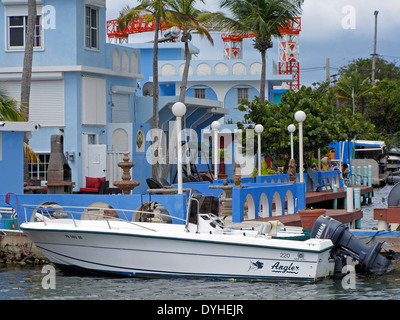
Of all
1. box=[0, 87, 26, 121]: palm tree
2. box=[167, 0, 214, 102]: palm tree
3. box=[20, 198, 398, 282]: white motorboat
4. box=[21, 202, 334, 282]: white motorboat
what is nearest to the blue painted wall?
box=[0, 87, 26, 121]: palm tree

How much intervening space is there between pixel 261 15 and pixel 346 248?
78.3 ft

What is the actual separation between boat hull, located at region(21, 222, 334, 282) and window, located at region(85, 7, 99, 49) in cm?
1496

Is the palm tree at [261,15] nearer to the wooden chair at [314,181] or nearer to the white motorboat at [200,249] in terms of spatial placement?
the wooden chair at [314,181]

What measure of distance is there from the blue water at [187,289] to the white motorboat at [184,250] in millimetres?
220

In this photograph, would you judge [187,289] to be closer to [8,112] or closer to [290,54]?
[8,112]

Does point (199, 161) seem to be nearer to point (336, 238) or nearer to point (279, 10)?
point (279, 10)

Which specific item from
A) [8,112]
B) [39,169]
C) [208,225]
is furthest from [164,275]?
[39,169]

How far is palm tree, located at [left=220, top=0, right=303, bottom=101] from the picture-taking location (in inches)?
1503

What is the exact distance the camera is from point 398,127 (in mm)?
72188

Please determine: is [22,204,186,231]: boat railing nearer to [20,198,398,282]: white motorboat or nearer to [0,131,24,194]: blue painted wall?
[20,198,398,282]: white motorboat

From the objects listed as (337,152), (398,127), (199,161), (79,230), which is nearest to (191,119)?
(199,161)

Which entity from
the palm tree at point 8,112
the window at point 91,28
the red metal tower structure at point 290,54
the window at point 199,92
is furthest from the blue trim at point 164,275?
the red metal tower structure at point 290,54

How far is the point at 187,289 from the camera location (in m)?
15.3

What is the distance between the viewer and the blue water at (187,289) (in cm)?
1474
